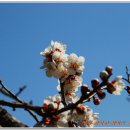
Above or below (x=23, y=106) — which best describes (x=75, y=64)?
above

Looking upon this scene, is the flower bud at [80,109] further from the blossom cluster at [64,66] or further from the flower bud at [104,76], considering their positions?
the blossom cluster at [64,66]

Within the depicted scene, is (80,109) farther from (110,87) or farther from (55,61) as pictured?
(55,61)

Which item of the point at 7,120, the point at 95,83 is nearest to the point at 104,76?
the point at 95,83

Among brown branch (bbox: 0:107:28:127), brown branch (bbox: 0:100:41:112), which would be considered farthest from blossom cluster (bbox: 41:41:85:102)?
brown branch (bbox: 0:100:41:112)

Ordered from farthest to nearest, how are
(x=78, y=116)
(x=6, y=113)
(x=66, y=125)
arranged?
(x=6, y=113) → (x=78, y=116) → (x=66, y=125)

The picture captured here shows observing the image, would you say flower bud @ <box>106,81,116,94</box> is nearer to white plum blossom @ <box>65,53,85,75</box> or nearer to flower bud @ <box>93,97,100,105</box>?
flower bud @ <box>93,97,100,105</box>

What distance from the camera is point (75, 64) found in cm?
189

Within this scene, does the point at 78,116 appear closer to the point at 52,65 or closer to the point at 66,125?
the point at 66,125

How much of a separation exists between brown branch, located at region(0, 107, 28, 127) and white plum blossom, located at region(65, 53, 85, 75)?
1.45ft

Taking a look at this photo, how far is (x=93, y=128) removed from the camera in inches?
72.5

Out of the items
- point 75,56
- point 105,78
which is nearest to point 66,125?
point 105,78

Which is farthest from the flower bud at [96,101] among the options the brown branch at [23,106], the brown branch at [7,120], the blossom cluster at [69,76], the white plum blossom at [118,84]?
the brown branch at [23,106]

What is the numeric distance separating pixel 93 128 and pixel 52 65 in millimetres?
475

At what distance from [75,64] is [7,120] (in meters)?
0.55
